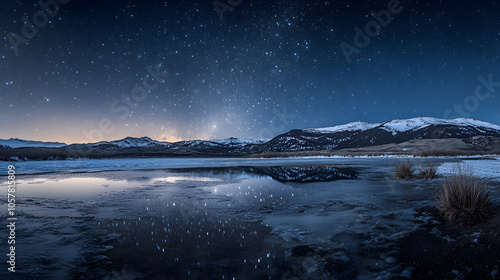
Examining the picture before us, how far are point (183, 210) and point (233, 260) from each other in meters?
3.76

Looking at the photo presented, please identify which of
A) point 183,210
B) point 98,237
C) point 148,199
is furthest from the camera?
point 148,199

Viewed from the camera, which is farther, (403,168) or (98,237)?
(403,168)

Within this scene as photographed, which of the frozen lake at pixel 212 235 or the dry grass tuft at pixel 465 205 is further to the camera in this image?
the dry grass tuft at pixel 465 205

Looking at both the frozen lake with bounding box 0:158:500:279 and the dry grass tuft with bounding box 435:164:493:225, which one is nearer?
the frozen lake with bounding box 0:158:500:279

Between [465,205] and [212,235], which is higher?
[465,205]

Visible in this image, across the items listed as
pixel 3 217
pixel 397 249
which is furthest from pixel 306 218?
pixel 3 217

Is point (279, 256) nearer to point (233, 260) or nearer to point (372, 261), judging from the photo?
point (233, 260)

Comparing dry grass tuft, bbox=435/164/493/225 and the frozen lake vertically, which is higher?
dry grass tuft, bbox=435/164/493/225

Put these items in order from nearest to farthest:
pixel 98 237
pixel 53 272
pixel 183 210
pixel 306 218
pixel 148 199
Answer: pixel 53 272 → pixel 98 237 → pixel 306 218 → pixel 183 210 → pixel 148 199

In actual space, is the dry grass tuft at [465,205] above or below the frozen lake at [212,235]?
above

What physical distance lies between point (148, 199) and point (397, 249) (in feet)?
25.7

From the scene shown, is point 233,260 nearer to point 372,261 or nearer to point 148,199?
point 372,261

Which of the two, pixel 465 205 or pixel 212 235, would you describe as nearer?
pixel 212 235

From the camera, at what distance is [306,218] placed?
6.27 meters
